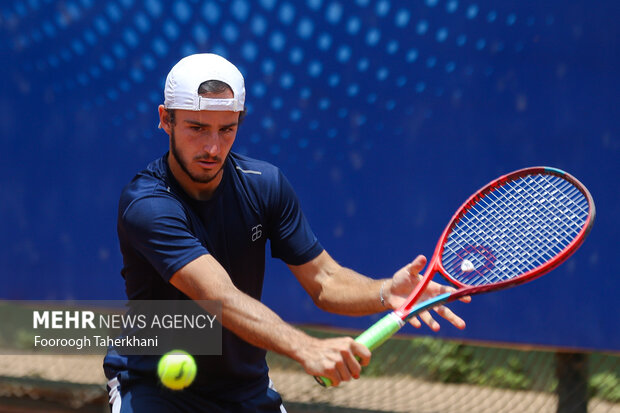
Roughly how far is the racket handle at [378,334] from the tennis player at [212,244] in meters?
0.18

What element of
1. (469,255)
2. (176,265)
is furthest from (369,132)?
(176,265)

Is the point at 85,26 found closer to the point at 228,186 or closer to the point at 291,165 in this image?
the point at 291,165

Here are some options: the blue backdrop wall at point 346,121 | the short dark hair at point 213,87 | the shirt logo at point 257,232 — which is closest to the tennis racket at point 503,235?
the shirt logo at point 257,232

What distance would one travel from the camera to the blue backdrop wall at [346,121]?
3.78 meters

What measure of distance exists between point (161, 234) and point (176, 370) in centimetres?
41

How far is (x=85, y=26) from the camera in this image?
13.6ft

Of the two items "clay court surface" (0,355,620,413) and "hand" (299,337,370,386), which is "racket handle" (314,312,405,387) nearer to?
"hand" (299,337,370,386)

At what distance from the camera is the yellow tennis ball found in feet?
8.28

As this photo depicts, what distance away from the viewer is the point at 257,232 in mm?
2742

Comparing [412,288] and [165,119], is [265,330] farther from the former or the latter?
[165,119]

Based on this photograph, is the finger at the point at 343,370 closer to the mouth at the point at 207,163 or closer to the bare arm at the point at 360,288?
the bare arm at the point at 360,288

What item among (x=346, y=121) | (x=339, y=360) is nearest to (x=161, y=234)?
(x=339, y=360)

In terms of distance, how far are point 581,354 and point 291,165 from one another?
5.20 ft

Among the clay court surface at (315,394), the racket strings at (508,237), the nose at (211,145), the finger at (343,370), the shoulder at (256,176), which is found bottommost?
the clay court surface at (315,394)
